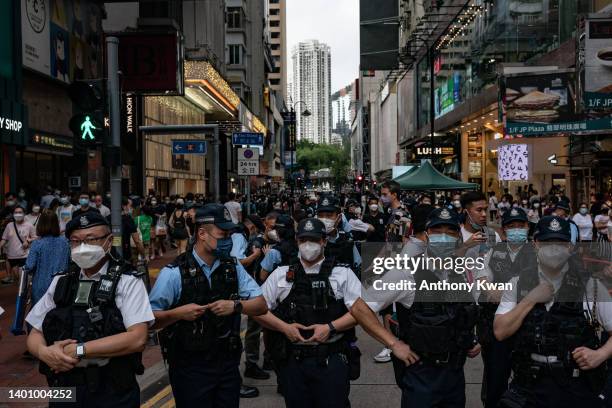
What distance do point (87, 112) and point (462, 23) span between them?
35725mm

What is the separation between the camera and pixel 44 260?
7.64 metres

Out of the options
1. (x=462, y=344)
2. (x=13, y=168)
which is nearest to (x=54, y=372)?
(x=462, y=344)

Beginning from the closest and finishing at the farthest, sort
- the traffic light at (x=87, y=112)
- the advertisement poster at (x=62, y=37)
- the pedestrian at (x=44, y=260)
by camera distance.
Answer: the pedestrian at (x=44, y=260), the traffic light at (x=87, y=112), the advertisement poster at (x=62, y=37)

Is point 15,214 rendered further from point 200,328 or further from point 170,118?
point 170,118

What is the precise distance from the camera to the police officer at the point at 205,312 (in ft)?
14.1

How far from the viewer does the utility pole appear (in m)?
8.25

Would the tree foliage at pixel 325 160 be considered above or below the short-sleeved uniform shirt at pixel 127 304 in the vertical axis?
above

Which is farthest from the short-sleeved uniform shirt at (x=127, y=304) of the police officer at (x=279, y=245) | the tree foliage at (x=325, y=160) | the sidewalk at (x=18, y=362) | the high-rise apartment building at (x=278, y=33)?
the tree foliage at (x=325, y=160)

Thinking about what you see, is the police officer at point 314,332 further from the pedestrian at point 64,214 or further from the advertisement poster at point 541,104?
the advertisement poster at point 541,104

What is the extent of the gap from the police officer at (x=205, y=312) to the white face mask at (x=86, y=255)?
0.64 meters

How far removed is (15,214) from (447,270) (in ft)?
33.1

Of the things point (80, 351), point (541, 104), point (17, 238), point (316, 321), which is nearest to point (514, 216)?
point (316, 321)

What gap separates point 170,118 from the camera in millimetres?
37781

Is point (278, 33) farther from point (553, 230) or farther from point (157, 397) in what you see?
point (553, 230)
